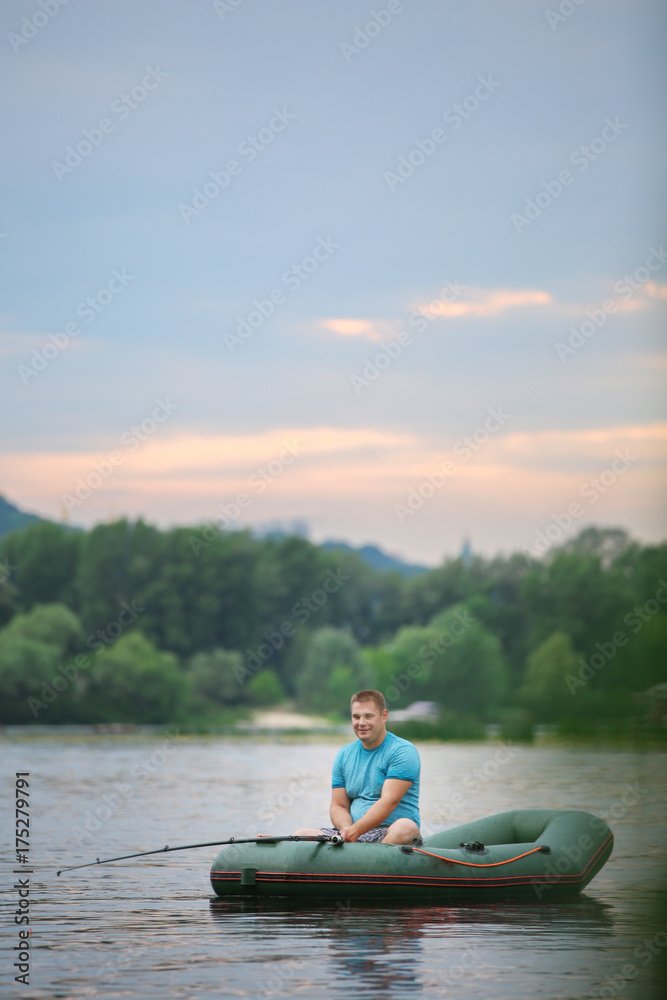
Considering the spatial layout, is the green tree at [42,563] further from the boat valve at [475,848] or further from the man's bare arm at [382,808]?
the man's bare arm at [382,808]

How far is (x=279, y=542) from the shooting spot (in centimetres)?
8475

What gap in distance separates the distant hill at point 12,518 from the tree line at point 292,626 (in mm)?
1623

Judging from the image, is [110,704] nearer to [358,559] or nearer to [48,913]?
[358,559]

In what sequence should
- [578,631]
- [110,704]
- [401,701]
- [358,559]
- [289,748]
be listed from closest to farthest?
[289,748]
[578,631]
[110,704]
[401,701]
[358,559]

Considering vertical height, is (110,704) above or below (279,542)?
below

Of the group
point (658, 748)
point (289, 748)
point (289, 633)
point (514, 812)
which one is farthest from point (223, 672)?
point (514, 812)

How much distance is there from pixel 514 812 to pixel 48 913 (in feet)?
11.9

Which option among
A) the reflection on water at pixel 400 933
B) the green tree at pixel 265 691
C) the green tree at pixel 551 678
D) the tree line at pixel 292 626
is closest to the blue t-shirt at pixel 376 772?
the reflection on water at pixel 400 933

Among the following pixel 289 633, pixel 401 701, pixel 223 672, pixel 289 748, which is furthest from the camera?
pixel 289 633

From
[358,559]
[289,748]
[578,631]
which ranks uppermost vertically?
[358,559]

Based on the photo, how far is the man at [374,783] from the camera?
372 inches

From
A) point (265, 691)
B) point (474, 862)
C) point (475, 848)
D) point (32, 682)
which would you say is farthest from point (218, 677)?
point (474, 862)

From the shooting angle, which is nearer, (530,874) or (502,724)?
(530,874)

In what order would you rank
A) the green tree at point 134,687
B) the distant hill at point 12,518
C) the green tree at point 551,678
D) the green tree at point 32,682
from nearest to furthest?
1. the green tree at point 551,678
2. the green tree at point 32,682
3. the green tree at point 134,687
4. the distant hill at point 12,518
